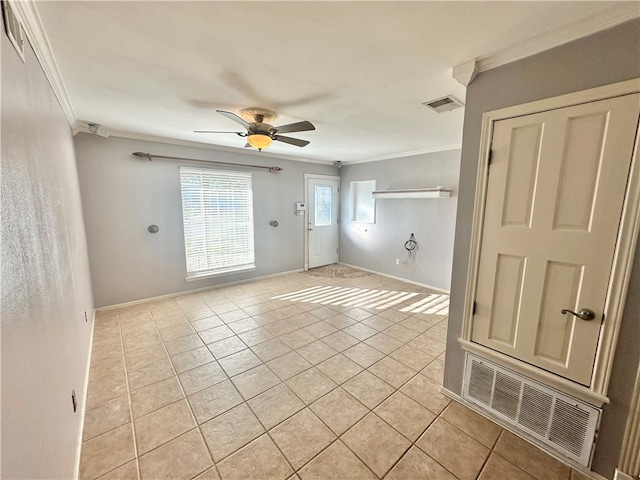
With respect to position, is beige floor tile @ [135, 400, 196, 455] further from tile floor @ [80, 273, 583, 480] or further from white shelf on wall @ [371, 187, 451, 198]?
white shelf on wall @ [371, 187, 451, 198]

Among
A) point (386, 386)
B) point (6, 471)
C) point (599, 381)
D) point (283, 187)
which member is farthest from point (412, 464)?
point (283, 187)

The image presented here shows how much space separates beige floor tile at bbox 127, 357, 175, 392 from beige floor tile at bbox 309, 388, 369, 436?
4.41 ft

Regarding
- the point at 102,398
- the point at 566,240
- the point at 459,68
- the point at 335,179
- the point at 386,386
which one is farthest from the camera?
the point at 335,179

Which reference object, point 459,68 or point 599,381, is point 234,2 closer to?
point 459,68

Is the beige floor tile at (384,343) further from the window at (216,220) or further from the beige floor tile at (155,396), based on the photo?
the window at (216,220)

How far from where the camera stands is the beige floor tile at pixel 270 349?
2543mm

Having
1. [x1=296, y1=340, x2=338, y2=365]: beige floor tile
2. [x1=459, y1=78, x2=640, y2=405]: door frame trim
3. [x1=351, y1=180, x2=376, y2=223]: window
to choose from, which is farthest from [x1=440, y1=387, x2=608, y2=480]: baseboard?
[x1=351, y1=180, x2=376, y2=223]: window

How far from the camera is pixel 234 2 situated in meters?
1.19

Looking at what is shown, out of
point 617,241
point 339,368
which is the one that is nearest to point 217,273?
point 339,368

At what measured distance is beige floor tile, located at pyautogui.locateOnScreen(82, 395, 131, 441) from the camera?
5.65 ft

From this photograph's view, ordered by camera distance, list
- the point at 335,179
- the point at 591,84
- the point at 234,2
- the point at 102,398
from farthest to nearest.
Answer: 1. the point at 335,179
2. the point at 102,398
3. the point at 591,84
4. the point at 234,2

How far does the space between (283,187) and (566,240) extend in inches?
169

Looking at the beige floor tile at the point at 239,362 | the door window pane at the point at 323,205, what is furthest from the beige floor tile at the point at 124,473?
the door window pane at the point at 323,205

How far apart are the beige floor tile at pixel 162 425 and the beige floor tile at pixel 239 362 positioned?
1.50 feet
